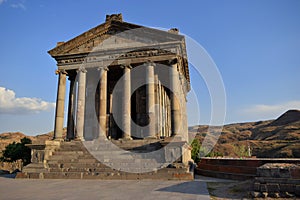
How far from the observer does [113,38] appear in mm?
18391

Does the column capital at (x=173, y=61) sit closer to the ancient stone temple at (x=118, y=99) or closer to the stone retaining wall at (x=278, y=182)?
the ancient stone temple at (x=118, y=99)

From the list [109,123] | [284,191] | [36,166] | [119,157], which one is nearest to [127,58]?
[109,123]

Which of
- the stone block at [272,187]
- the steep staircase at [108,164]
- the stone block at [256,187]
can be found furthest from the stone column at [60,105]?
the stone block at [272,187]

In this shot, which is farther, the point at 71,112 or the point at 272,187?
the point at 71,112

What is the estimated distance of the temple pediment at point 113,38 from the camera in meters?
17.3

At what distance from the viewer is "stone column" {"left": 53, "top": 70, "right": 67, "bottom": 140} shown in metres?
17.2

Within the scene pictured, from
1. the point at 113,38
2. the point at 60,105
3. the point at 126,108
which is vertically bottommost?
the point at 126,108

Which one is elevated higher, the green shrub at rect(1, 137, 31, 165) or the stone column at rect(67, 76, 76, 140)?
the stone column at rect(67, 76, 76, 140)

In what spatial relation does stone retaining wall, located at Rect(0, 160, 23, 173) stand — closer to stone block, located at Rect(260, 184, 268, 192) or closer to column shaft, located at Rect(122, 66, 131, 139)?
column shaft, located at Rect(122, 66, 131, 139)

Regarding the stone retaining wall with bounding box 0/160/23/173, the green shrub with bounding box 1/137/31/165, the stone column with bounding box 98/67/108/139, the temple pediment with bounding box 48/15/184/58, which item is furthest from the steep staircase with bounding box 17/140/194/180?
the green shrub with bounding box 1/137/31/165

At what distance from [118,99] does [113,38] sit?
5954 millimetres

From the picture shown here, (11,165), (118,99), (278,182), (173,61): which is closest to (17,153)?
(11,165)

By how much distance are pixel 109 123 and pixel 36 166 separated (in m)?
7.82

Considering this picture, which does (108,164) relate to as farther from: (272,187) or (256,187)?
(272,187)
